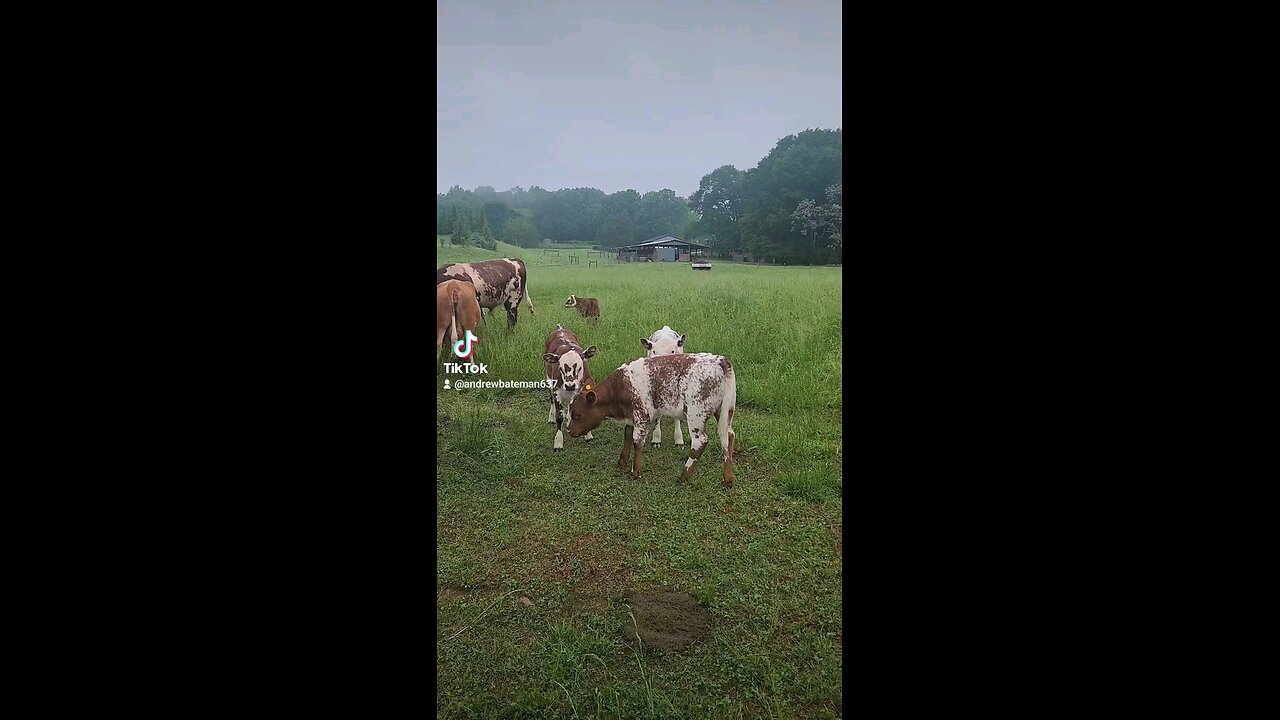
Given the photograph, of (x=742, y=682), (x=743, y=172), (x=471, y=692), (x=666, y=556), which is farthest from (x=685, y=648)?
(x=743, y=172)

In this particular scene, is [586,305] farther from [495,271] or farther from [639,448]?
[639,448]

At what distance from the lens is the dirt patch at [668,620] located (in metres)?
2.21

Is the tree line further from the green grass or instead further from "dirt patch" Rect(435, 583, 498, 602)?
"dirt patch" Rect(435, 583, 498, 602)

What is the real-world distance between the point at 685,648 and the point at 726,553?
59 cm

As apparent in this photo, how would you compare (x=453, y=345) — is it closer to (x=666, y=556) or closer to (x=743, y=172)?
(x=666, y=556)

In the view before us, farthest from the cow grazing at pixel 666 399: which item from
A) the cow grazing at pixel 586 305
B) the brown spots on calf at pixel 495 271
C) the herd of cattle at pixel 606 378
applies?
the brown spots on calf at pixel 495 271

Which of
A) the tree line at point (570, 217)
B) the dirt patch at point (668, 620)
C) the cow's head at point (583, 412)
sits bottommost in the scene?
the dirt patch at point (668, 620)

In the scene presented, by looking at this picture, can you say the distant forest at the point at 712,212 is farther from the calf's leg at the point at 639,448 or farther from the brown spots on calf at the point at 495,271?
the calf's leg at the point at 639,448

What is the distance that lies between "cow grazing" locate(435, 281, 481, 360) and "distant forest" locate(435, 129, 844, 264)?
1.06 feet

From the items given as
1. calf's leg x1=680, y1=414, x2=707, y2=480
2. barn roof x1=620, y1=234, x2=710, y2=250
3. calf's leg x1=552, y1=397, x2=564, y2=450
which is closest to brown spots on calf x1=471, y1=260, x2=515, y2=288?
barn roof x1=620, y1=234, x2=710, y2=250

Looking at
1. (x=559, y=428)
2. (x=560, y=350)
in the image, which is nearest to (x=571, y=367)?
(x=560, y=350)

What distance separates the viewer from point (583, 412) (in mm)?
3490

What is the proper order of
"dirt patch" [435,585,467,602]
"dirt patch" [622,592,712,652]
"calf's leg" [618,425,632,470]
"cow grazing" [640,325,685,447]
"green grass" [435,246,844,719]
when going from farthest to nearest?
"cow grazing" [640,325,685,447]
"calf's leg" [618,425,632,470]
"dirt patch" [435,585,467,602]
"dirt patch" [622,592,712,652]
"green grass" [435,246,844,719]

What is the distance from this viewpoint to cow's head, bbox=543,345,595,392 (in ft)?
11.0
